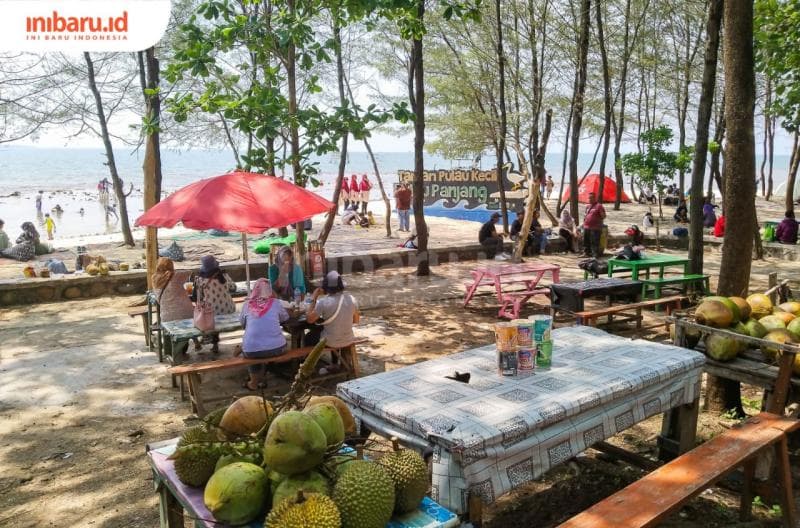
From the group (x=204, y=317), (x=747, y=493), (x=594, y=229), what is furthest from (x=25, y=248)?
(x=747, y=493)

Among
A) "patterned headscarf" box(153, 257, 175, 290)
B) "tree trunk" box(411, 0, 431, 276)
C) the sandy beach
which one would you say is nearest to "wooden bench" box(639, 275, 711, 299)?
"tree trunk" box(411, 0, 431, 276)

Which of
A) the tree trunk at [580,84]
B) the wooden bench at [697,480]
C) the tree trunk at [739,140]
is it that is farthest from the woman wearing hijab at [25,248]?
the wooden bench at [697,480]

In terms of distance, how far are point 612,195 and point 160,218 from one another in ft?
83.8

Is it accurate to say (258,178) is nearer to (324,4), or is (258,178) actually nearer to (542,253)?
(324,4)

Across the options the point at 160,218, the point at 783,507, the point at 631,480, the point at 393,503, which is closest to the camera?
the point at 393,503

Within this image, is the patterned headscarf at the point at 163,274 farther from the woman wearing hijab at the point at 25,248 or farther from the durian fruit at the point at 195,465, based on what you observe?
the woman wearing hijab at the point at 25,248

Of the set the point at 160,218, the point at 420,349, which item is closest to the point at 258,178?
the point at 160,218

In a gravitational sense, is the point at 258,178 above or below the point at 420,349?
above

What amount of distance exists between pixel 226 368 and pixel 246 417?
10.9 feet

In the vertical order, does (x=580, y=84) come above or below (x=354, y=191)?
above

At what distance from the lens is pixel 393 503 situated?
209 cm

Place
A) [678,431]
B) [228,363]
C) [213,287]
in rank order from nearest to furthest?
[678,431] < [228,363] < [213,287]

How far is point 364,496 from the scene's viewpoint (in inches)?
78.5
